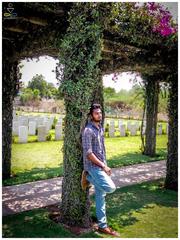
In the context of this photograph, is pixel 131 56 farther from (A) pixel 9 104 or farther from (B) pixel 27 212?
(B) pixel 27 212

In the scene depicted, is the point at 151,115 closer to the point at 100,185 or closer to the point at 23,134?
the point at 23,134

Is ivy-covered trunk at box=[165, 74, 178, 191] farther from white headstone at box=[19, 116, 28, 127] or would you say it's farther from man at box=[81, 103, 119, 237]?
white headstone at box=[19, 116, 28, 127]

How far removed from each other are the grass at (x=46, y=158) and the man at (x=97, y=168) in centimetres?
304

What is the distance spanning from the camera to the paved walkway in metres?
7.22

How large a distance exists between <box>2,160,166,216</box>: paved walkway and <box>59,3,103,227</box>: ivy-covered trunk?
1.39 metres

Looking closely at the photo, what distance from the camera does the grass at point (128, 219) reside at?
18.7ft

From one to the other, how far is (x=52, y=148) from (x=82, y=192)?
906 cm

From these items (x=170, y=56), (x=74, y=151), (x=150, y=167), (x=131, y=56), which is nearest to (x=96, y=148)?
(x=74, y=151)

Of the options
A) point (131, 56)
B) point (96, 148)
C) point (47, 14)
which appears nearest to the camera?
point (96, 148)

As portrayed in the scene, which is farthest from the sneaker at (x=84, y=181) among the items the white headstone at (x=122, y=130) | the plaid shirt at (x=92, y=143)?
the white headstone at (x=122, y=130)

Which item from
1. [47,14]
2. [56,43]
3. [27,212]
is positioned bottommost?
[27,212]

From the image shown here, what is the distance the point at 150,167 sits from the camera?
40.8 feet

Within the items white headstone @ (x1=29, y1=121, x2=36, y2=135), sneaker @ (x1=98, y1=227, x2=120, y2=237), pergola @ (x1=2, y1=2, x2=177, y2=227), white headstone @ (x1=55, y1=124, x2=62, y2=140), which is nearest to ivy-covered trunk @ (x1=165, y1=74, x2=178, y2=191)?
pergola @ (x1=2, y1=2, x2=177, y2=227)

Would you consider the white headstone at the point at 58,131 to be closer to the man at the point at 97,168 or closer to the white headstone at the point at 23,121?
the white headstone at the point at 23,121
